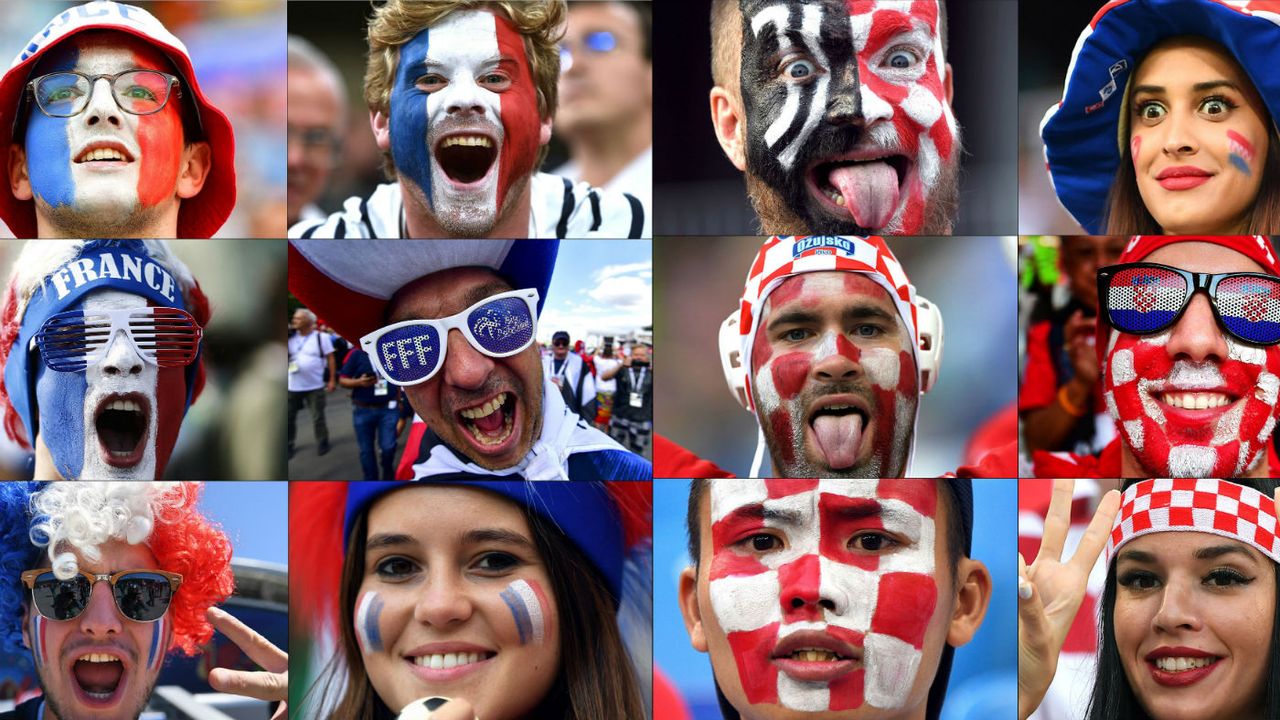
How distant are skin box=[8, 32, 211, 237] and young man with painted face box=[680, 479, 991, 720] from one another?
1.90 meters

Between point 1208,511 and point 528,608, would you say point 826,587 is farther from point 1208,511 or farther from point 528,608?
point 1208,511

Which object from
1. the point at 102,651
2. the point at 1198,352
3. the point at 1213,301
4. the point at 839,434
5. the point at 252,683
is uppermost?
the point at 1213,301

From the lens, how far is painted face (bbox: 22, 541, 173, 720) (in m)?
4.32

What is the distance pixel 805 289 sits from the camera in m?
4.33

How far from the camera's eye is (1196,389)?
4332mm

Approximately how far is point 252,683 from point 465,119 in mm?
1845

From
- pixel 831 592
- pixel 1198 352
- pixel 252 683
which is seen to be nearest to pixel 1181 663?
pixel 1198 352

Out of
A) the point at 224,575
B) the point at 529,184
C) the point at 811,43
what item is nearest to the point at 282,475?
the point at 224,575

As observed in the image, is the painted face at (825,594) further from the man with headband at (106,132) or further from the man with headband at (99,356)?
the man with headband at (106,132)

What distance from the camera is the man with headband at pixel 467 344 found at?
4.35 m

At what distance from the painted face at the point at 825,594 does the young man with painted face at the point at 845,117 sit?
838mm

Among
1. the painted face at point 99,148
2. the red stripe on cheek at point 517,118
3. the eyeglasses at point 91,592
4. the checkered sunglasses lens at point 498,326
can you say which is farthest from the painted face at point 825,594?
the painted face at point 99,148

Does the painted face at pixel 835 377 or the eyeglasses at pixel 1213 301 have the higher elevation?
the eyeglasses at pixel 1213 301

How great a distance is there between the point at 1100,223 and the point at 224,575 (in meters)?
2.91
